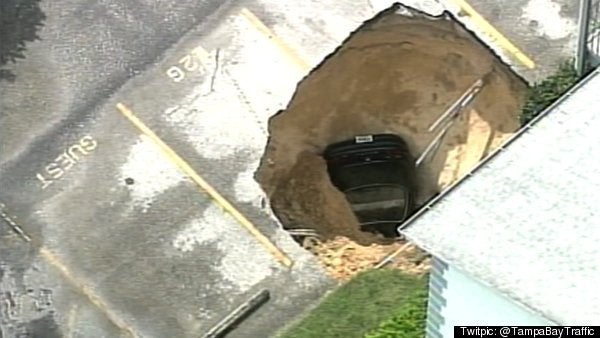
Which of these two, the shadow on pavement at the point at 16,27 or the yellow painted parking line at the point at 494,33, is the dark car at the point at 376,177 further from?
the shadow on pavement at the point at 16,27

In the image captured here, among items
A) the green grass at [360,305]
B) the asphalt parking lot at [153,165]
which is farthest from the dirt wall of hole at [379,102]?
the green grass at [360,305]

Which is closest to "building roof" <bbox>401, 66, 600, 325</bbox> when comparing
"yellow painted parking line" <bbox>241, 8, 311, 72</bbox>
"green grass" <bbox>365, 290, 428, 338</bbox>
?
"green grass" <bbox>365, 290, 428, 338</bbox>

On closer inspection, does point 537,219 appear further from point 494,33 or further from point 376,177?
point 376,177

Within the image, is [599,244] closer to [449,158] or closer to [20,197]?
[449,158]

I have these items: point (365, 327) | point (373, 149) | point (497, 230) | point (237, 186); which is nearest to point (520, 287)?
point (497, 230)

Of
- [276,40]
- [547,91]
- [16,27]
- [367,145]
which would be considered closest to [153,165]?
[276,40]
